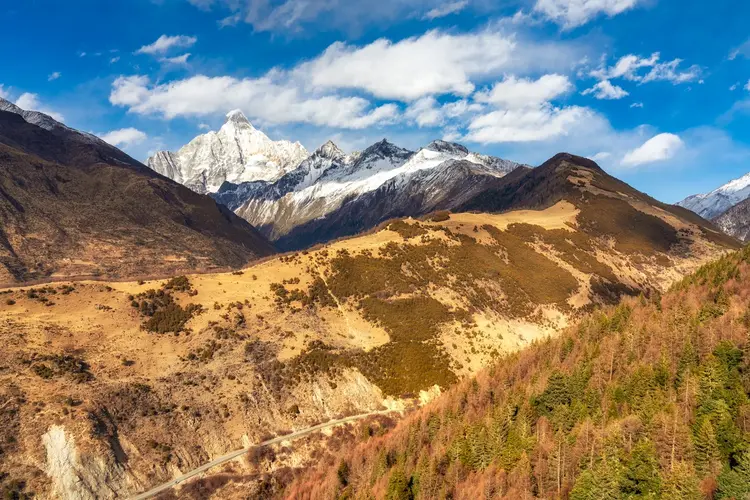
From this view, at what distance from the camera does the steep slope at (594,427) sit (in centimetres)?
3656

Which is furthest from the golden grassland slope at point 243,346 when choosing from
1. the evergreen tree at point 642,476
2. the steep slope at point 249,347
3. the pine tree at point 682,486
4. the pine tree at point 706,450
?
the pine tree at point 682,486

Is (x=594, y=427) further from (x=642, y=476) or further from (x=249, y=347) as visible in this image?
(x=249, y=347)

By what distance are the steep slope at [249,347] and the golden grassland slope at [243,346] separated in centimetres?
24

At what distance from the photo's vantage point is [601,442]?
4162 centimetres

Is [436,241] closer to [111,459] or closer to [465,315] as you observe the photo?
[465,315]

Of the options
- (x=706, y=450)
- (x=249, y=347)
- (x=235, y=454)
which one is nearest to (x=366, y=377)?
(x=249, y=347)

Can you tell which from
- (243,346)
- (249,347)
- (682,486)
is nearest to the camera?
(682,486)

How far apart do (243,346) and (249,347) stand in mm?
1054

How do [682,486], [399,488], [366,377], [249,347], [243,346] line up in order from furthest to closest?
[366,377]
[243,346]
[249,347]
[399,488]
[682,486]

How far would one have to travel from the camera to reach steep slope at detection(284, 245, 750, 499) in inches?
1439

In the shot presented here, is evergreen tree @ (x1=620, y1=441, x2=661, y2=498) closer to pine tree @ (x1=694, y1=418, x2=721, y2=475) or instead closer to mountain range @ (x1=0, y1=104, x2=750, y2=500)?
mountain range @ (x1=0, y1=104, x2=750, y2=500)

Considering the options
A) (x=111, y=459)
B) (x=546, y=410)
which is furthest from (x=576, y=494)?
(x=111, y=459)

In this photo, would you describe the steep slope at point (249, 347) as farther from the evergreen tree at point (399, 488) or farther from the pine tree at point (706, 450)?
the pine tree at point (706, 450)

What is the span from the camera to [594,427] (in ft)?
151
